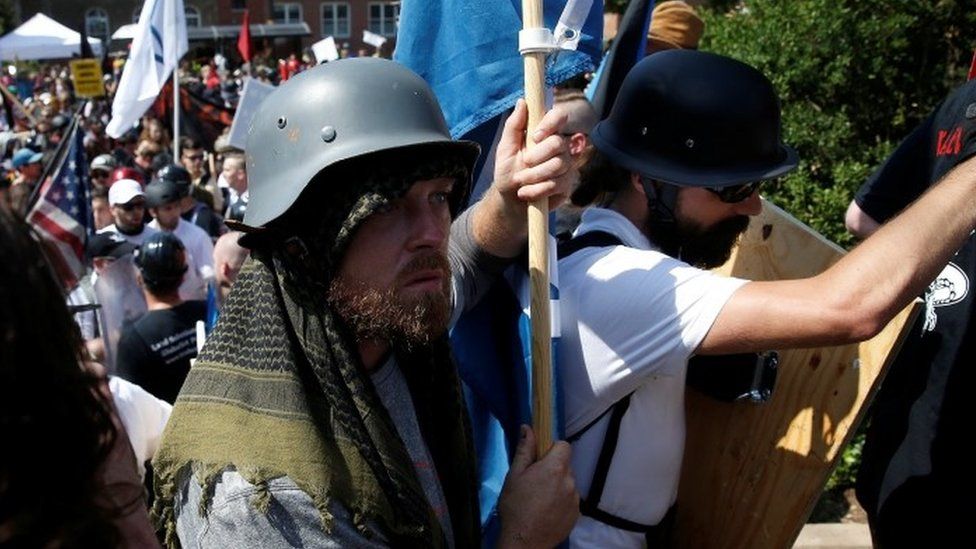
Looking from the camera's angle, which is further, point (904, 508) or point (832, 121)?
point (832, 121)

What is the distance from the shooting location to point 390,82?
187cm

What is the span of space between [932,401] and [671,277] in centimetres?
100

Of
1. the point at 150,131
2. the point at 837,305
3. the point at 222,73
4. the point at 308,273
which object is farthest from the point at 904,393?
the point at 222,73

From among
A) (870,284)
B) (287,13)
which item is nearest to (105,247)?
(870,284)

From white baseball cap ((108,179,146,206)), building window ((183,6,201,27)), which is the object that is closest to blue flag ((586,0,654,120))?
white baseball cap ((108,179,146,206))

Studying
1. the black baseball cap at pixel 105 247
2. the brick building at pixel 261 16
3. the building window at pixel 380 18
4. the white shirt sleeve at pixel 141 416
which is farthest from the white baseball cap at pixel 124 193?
the building window at pixel 380 18

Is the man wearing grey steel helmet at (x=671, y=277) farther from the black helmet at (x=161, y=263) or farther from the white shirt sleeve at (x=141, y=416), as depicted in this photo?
the black helmet at (x=161, y=263)

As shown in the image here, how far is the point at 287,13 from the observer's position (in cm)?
6178

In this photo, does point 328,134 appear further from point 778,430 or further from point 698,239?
point 778,430

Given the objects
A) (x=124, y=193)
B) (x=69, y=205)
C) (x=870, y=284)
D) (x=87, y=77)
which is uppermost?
(x=870, y=284)

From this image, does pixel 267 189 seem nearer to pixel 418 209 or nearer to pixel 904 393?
pixel 418 209

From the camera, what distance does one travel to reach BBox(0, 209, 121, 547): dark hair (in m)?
1.00

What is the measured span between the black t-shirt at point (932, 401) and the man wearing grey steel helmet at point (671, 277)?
0.17 meters

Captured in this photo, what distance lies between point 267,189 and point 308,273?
0.57 feet
